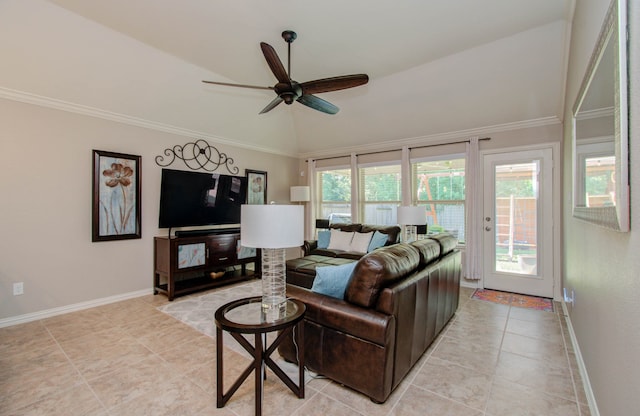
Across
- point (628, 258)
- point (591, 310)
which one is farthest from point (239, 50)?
point (591, 310)

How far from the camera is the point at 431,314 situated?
244 cm

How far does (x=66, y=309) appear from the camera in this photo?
3408mm

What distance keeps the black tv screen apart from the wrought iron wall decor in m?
0.33

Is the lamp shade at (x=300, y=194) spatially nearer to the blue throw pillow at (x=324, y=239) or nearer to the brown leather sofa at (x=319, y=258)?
the brown leather sofa at (x=319, y=258)

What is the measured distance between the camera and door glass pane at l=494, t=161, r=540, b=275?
4.11m

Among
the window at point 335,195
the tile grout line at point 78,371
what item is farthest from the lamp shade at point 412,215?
the tile grout line at point 78,371

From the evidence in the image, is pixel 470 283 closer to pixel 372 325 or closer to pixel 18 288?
pixel 372 325

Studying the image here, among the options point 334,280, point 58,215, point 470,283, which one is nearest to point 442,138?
point 470,283

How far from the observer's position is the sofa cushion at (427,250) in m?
2.37

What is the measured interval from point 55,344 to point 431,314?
339cm

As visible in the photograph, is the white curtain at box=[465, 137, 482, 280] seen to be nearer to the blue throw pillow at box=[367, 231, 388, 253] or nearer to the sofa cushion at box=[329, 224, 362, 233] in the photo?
the blue throw pillow at box=[367, 231, 388, 253]

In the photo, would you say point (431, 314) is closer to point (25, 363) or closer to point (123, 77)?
point (25, 363)

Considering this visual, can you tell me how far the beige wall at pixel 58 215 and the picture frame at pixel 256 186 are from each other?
1.79 m

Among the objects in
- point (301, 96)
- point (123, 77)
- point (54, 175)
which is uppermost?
point (123, 77)
